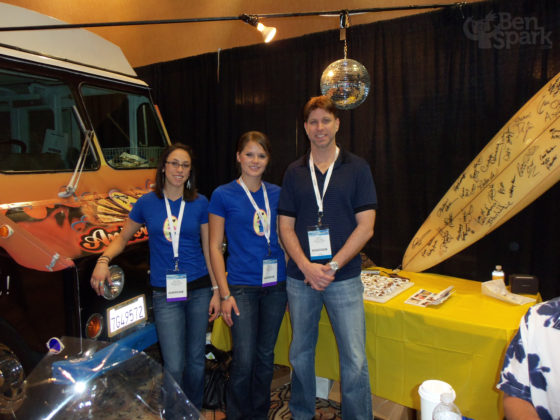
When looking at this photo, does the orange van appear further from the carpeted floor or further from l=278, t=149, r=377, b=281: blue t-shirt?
l=278, t=149, r=377, b=281: blue t-shirt

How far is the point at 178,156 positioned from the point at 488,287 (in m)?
2.00

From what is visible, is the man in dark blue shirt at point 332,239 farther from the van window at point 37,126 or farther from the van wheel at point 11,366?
the van window at point 37,126

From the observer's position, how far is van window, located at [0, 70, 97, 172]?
249 centimetres

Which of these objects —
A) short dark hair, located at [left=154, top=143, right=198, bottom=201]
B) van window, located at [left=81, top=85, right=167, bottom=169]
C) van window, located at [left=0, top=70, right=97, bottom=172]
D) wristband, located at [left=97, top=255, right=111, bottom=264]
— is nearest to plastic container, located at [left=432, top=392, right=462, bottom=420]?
short dark hair, located at [left=154, top=143, right=198, bottom=201]

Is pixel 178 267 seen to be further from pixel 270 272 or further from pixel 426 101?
pixel 426 101

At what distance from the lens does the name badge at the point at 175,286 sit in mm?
1917

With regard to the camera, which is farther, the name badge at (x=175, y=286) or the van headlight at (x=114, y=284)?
the van headlight at (x=114, y=284)

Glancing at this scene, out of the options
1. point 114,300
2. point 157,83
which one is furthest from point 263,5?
point 114,300

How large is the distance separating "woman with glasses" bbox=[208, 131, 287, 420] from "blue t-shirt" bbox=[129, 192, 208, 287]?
4.6 inches

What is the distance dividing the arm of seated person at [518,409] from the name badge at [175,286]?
141 cm

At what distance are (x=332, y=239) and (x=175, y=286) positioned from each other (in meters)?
0.81

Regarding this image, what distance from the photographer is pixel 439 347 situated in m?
2.09

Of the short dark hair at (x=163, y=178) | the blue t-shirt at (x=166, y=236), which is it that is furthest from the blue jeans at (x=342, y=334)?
the short dark hair at (x=163, y=178)

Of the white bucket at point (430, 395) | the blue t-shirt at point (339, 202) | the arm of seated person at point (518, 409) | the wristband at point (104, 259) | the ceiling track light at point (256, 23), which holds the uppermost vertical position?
the ceiling track light at point (256, 23)
